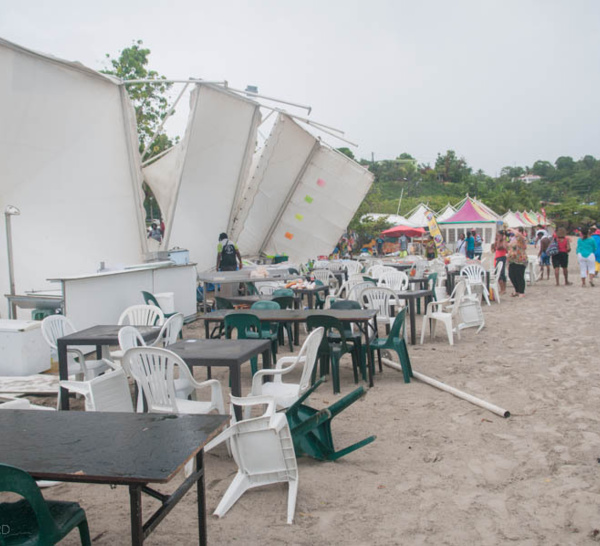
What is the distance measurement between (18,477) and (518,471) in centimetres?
340

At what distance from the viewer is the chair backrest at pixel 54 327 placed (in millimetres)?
6316

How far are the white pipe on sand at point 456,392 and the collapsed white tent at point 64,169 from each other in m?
7.41

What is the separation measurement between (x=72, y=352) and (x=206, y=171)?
10.0 meters

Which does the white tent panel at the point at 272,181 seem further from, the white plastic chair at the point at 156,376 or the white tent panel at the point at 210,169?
the white plastic chair at the point at 156,376

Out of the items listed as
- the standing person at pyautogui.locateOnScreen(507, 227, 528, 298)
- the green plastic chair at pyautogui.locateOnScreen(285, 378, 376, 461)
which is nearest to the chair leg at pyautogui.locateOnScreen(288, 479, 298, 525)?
the green plastic chair at pyautogui.locateOnScreen(285, 378, 376, 461)

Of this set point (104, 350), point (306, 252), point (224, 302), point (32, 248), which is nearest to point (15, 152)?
point (32, 248)

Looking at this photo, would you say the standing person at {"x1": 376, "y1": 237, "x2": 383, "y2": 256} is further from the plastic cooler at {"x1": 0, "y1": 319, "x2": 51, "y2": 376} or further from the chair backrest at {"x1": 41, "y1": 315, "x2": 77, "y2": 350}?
the chair backrest at {"x1": 41, "y1": 315, "x2": 77, "y2": 350}

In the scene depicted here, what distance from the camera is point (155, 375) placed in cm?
438

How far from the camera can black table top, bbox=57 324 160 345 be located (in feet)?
18.1

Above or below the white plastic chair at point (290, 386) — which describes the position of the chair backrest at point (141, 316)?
above

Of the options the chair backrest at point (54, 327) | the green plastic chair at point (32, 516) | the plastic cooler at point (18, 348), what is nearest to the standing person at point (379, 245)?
the plastic cooler at point (18, 348)

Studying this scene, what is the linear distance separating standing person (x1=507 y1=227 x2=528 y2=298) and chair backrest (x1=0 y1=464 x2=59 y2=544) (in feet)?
43.1

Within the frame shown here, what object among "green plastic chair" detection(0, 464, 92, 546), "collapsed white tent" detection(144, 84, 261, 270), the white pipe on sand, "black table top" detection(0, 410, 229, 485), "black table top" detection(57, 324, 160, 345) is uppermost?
"collapsed white tent" detection(144, 84, 261, 270)

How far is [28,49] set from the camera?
10.8 metres
